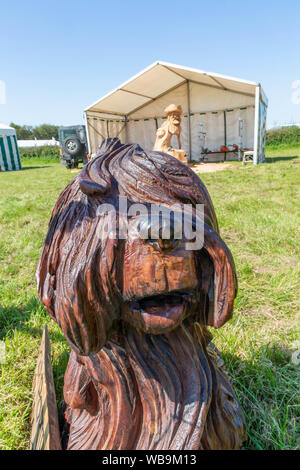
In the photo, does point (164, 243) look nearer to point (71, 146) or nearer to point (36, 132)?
point (71, 146)

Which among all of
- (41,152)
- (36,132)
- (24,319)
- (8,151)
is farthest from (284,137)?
(36,132)

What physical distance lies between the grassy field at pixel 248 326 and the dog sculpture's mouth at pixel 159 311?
2.51 ft

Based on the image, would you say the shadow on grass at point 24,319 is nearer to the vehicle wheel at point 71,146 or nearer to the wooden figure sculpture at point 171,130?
the wooden figure sculpture at point 171,130

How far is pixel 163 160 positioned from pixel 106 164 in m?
0.13

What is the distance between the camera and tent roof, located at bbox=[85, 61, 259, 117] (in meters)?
8.13

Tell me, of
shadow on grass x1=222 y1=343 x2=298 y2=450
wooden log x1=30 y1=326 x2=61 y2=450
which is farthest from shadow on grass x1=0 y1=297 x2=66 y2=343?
shadow on grass x1=222 y1=343 x2=298 y2=450

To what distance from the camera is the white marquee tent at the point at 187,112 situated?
9.26 m

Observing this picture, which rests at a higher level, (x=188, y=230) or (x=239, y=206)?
(x=188, y=230)

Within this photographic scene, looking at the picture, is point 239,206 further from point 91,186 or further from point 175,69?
point 175,69

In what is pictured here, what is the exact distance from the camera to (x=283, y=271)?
2287 millimetres

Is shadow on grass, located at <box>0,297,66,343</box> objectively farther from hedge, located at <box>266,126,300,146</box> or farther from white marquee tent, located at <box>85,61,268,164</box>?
hedge, located at <box>266,126,300,146</box>

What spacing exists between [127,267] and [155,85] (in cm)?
1029

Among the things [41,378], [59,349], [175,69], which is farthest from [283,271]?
[175,69]

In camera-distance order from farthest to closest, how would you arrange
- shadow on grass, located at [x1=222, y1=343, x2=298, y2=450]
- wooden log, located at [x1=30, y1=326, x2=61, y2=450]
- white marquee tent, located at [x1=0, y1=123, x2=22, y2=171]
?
white marquee tent, located at [x1=0, y1=123, x2=22, y2=171] → shadow on grass, located at [x1=222, y1=343, x2=298, y2=450] → wooden log, located at [x1=30, y1=326, x2=61, y2=450]
